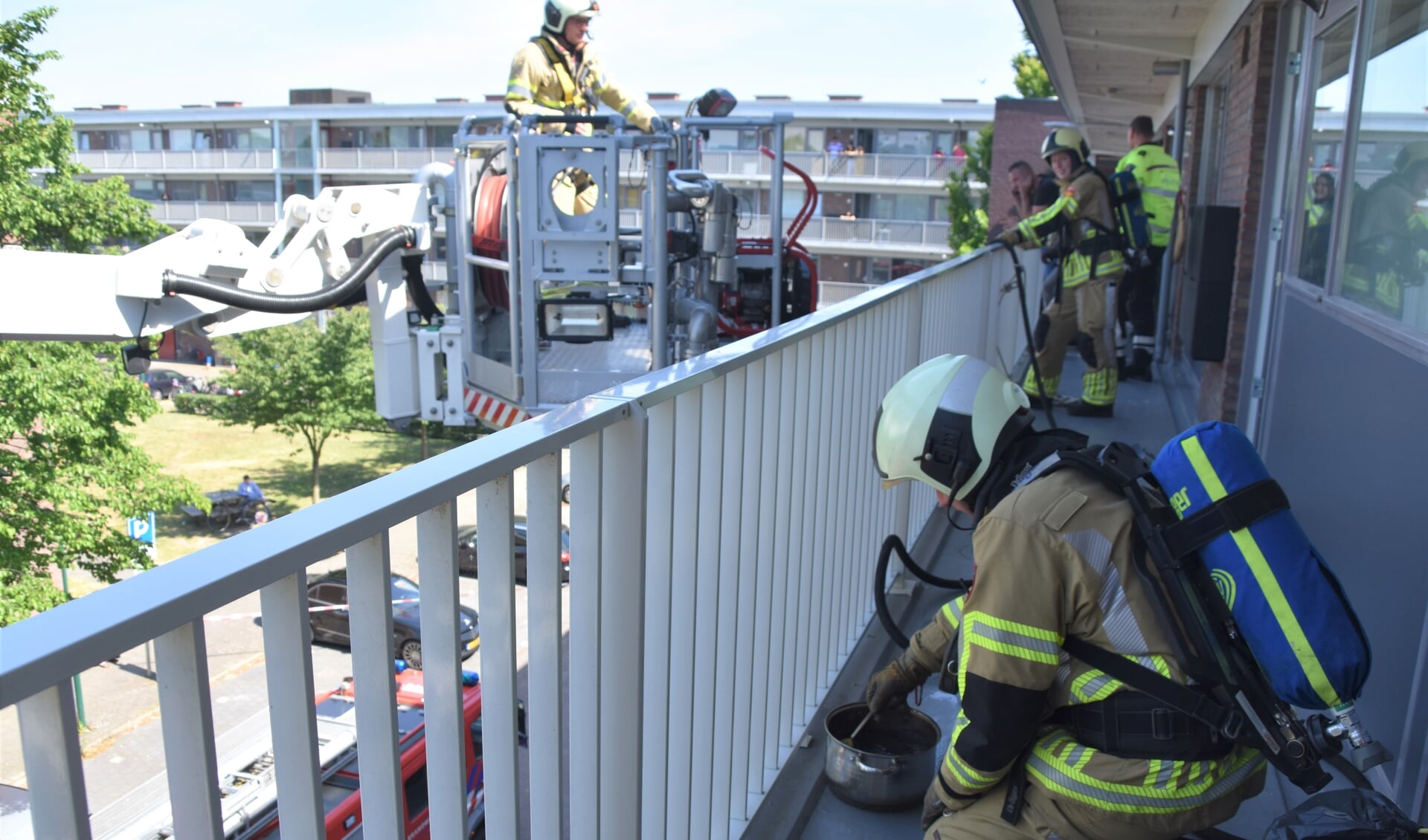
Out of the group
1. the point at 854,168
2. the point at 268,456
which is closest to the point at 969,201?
the point at 854,168

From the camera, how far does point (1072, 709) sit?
2.20 m

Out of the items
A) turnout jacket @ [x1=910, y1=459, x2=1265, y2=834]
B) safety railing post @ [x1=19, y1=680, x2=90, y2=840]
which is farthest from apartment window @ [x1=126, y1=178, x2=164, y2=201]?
safety railing post @ [x1=19, y1=680, x2=90, y2=840]

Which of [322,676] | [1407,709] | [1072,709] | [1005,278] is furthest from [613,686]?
[322,676]

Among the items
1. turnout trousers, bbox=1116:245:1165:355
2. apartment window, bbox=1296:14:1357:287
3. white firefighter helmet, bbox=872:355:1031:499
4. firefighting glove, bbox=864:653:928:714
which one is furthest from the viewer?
turnout trousers, bbox=1116:245:1165:355

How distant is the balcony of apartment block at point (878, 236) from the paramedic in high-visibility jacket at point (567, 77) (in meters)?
37.0

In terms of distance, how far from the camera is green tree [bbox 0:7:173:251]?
55.5 feet

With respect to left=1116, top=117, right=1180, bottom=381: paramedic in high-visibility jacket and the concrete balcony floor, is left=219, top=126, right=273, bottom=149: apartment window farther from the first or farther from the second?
the concrete balcony floor

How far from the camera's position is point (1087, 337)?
7.69 m

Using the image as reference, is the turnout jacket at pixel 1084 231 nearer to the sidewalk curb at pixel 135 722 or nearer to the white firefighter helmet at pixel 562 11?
the white firefighter helmet at pixel 562 11

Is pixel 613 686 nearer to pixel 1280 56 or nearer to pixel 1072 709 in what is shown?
pixel 1072 709

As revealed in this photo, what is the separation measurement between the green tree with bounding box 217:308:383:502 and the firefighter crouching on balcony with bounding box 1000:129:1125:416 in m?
29.9

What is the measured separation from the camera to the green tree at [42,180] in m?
16.9

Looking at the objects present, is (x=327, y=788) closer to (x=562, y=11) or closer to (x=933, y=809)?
(x=933, y=809)

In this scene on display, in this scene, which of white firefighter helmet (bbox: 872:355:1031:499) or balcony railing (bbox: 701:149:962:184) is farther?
balcony railing (bbox: 701:149:962:184)
